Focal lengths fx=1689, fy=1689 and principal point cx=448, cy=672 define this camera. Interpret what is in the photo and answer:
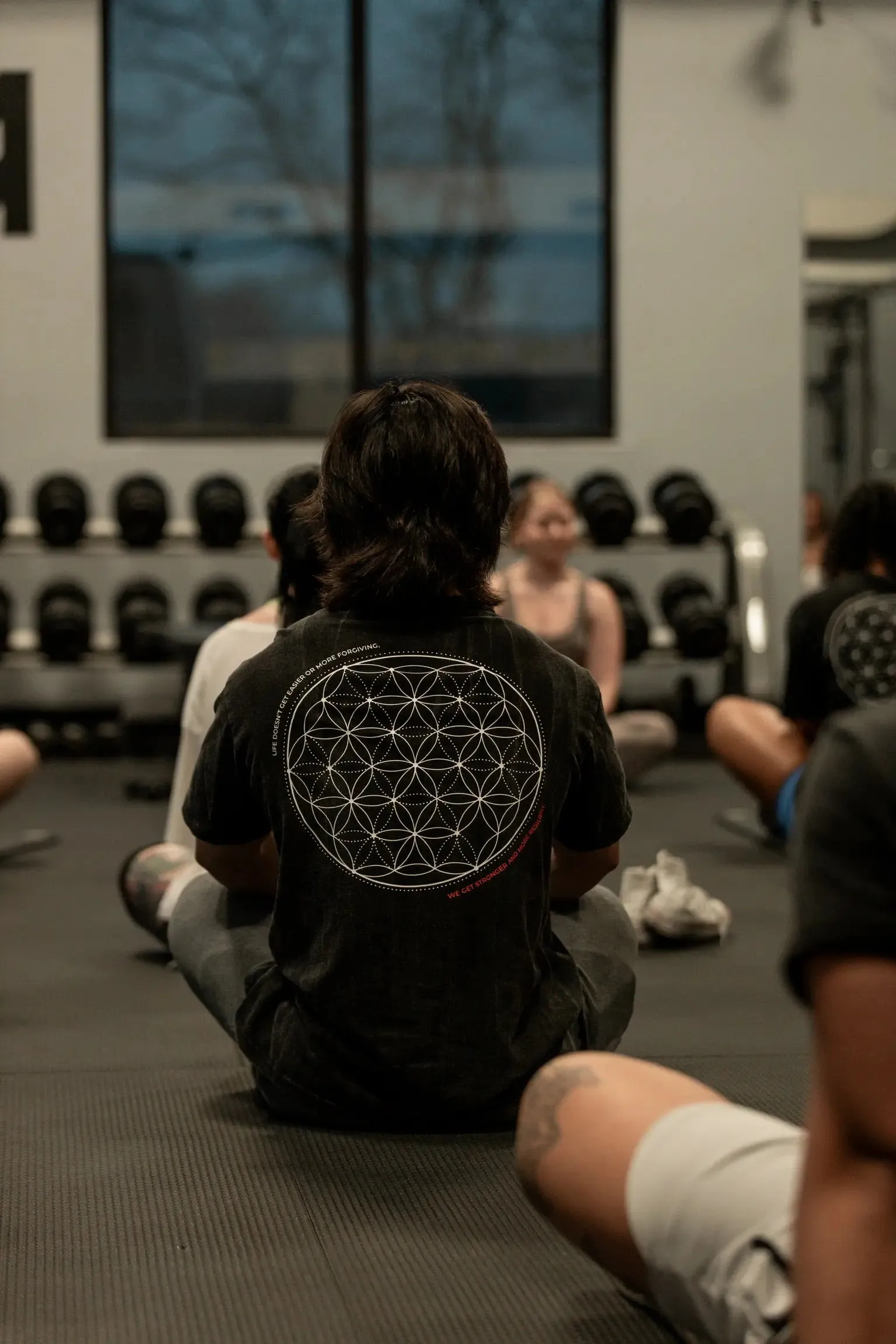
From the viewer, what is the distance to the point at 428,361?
7.79m

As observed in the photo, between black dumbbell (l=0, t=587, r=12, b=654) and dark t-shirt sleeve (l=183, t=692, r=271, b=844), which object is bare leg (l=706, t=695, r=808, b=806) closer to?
dark t-shirt sleeve (l=183, t=692, r=271, b=844)

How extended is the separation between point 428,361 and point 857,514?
4.44m

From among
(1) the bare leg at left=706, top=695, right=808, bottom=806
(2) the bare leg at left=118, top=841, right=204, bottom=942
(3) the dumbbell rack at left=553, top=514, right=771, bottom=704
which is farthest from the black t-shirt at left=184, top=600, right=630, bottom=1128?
(3) the dumbbell rack at left=553, top=514, right=771, bottom=704

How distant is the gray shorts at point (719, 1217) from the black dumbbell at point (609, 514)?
536cm

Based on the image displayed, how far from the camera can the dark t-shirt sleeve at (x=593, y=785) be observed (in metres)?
1.95

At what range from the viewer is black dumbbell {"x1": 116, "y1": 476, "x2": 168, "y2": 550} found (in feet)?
21.7

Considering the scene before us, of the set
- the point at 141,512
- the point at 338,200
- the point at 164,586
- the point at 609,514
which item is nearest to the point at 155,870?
the point at 141,512

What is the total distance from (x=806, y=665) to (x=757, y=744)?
19.8 inches

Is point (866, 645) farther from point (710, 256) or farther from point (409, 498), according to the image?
point (710, 256)

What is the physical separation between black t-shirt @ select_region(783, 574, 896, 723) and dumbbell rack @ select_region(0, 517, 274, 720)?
3649 millimetres

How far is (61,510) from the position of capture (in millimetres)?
6590

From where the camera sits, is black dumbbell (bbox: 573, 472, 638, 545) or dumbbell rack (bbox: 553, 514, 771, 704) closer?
dumbbell rack (bbox: 553, 514, 771, 704)

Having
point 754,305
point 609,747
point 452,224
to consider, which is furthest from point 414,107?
point 609,747

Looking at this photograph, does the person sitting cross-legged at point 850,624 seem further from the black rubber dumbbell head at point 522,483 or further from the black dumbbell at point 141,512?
the black dumbbell at point 141,512
